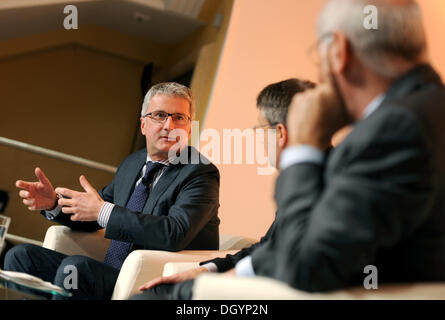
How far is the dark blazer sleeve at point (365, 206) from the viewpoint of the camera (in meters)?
0.97

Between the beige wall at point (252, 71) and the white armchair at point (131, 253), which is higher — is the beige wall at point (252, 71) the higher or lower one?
the higher one

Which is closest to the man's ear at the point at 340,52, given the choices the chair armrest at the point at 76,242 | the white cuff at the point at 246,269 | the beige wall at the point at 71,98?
the white cuff at the point at 246,269

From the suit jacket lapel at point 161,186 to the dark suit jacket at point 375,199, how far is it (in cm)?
123

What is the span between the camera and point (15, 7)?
4730mm

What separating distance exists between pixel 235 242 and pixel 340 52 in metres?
1.56

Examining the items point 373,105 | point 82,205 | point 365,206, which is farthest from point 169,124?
point 365,206

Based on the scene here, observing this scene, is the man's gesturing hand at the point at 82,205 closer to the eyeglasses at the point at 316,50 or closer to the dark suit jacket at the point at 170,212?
the dark suit jacket at the point at 170,212

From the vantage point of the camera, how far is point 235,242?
252cm

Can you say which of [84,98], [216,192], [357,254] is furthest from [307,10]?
[84,98]

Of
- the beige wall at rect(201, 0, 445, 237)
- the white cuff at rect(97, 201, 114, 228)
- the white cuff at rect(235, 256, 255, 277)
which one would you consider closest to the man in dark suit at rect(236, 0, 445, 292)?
the white cuff at rect(235, 256, 255, 277)

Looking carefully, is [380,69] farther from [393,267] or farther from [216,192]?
[216,192]

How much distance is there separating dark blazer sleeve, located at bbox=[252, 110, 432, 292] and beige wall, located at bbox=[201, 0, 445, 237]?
2614 millimetres

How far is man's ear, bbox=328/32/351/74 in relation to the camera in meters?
1.09

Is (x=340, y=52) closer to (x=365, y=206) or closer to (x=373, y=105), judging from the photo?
(x=373, y=105)
